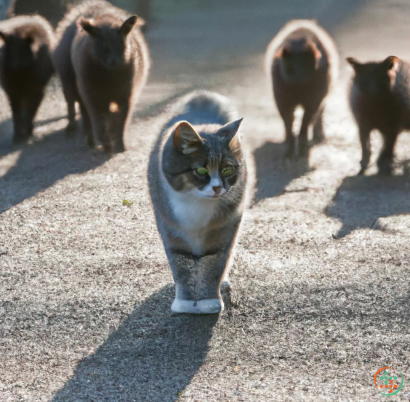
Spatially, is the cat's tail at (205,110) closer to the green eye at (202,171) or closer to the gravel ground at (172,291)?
the green eye at (202,171)

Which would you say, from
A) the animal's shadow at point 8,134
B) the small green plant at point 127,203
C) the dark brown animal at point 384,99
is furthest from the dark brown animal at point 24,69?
the dark brown animal at point 384,99

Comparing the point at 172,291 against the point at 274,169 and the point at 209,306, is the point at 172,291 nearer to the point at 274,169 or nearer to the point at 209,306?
the point at 209,306

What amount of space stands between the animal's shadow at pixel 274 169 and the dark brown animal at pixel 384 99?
663 mm

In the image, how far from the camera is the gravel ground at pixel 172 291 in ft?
8.25

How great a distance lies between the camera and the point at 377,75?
4.89 meters

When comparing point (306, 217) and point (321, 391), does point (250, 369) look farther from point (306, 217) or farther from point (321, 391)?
point (306, 217)

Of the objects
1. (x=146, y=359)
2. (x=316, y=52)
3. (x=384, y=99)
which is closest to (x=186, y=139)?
(x=146, y=359)

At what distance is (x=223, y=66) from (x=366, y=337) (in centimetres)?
646

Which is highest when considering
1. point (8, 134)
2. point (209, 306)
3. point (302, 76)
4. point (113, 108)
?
point (302, 76)

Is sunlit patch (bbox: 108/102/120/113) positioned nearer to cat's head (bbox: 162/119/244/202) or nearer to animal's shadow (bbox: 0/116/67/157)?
animal's shadow (bbox: 0/116/67/157)

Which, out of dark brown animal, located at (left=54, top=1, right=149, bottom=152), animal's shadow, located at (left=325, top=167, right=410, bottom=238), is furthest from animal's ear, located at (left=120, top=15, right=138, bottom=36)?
animal's shadow, located at (left=325, top=167, right=410, bottom=238)

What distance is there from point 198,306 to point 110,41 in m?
2.89

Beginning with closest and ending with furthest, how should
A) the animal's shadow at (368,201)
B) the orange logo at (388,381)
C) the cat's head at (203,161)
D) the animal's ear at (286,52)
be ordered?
the orange logo at (388,381)
the cat's head at (203,161)
the animal's shadow at (368,201)
the animal's ear at (286,52)

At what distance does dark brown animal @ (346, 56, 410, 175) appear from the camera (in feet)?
16.0
